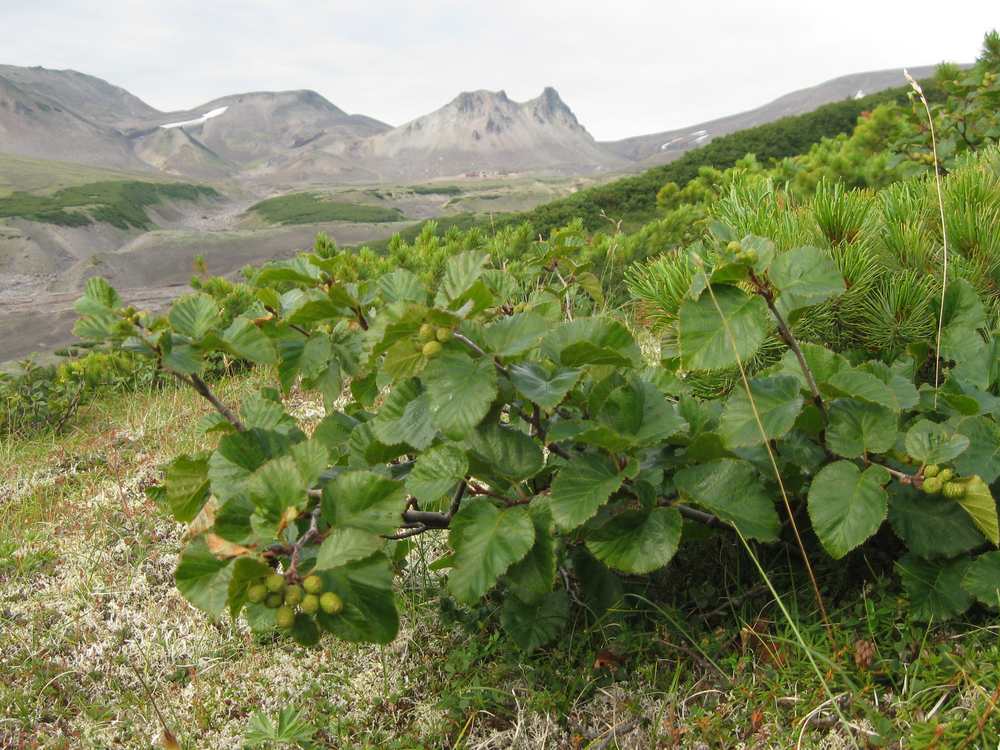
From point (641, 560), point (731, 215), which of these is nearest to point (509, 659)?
point (641, 560)

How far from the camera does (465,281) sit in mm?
1152

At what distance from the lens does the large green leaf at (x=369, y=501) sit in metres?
1.04

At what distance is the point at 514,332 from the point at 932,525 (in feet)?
2.97

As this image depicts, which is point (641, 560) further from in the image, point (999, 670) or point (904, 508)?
point (999, 670)

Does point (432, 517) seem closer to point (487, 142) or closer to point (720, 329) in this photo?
point (720, 329)

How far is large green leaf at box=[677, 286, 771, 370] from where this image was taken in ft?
3.64

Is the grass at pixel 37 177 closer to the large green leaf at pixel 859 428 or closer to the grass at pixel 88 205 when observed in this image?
the grass at pixel 88 205

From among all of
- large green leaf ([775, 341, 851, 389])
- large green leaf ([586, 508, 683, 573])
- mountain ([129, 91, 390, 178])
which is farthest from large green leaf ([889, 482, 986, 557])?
mountain ([129, 91, 390, 178])

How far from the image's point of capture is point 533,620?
Result: 1.50 metres

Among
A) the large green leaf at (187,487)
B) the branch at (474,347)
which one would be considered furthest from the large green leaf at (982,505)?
the large green leaf at (187,487)

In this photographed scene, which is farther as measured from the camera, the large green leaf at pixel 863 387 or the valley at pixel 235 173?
the valley at pixel 235 173

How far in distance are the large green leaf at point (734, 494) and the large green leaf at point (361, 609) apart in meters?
0.59

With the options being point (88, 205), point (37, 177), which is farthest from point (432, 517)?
point (37, 177)

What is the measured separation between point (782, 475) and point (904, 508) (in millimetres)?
228
